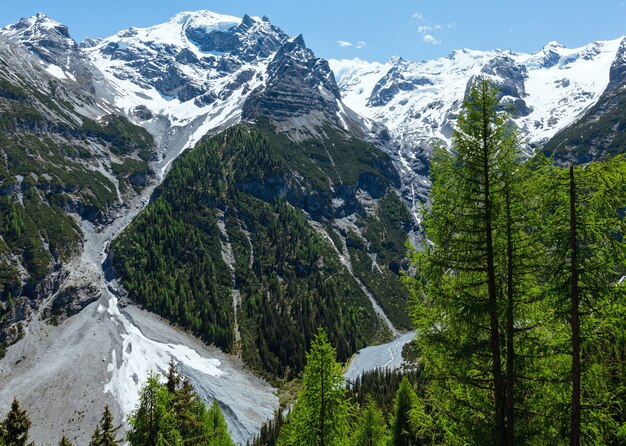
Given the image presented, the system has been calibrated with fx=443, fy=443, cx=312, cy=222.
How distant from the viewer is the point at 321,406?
23.1m

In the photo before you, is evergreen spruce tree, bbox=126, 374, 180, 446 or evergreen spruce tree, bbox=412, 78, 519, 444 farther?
evergreen spruce tree, bbox=126, 374, 180, 446

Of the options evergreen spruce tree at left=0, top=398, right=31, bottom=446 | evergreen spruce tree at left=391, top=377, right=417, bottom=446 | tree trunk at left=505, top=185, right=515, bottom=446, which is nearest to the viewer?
tree trunk at left=505, top=185, right=515, bottom=446

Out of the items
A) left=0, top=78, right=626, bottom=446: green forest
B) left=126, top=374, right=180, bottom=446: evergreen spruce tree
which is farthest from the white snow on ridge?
left=0, top=78, right=626, bottom=446: green forest

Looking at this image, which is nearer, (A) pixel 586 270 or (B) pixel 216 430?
(A) pixel 586 270

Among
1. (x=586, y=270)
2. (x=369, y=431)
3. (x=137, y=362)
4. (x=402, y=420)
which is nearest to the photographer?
(x=586, y=270)

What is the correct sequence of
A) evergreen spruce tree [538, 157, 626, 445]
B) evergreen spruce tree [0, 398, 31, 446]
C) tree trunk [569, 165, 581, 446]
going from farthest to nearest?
evergreen spruce tree [0, 398, 31, 446] → tree trunk [569, 165, 581, 446] → evergreen spruce tree [538, 157, 626, 445]

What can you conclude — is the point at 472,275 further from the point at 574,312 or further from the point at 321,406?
the point at 321,406

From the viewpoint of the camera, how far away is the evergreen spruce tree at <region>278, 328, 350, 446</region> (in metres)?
23.0

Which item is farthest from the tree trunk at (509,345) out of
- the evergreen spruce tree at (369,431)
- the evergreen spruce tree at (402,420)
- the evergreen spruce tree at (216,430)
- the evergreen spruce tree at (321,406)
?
the evergreen spruce tree at (216,430)

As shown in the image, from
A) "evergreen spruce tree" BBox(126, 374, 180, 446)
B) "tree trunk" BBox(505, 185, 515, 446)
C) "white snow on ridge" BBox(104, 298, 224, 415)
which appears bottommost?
"white snow on ridge" BBox(104, 298, 224, 415)

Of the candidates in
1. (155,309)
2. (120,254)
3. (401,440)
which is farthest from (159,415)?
(120,254)

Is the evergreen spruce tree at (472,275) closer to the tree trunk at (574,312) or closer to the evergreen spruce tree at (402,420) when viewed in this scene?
the tree trunk at (574,312)

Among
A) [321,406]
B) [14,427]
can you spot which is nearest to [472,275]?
[321,406]

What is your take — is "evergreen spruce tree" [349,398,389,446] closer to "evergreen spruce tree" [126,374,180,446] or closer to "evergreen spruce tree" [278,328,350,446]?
"evergreen spruce tree" [278,328,350,446]
